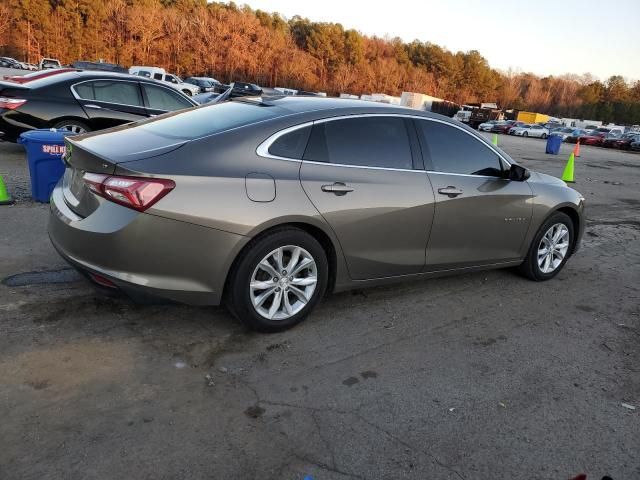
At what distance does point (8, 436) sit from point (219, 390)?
1026mm

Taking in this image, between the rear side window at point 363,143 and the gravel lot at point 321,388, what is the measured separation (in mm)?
1203

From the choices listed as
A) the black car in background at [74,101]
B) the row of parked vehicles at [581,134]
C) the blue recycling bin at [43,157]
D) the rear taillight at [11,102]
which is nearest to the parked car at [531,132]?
the row of parked vehicles at [581,134]

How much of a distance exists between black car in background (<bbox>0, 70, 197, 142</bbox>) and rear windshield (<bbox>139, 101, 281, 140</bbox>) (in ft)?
16.4

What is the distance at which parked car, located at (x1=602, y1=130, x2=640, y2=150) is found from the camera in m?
42.0

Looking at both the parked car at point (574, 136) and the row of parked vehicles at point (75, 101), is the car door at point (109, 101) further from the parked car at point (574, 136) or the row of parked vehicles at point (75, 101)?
the parked car at point (574, 136)

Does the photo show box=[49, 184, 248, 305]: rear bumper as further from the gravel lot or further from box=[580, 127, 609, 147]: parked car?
box=[580, 127, 609, 147]: parked car

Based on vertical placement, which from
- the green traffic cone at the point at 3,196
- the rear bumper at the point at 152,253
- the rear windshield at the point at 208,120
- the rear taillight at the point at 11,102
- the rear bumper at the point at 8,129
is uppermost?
the rear windshield at the point at 208,120

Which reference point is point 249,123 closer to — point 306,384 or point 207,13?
point 306,384

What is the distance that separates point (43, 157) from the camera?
19.8 feet

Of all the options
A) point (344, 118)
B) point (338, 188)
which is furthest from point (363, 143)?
point (338, 188)

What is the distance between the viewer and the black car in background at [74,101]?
26.7 feet

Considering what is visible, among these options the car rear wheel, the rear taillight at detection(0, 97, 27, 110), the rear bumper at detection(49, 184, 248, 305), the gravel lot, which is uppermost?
the rear taillight at detection(0, 97, 27, 110)

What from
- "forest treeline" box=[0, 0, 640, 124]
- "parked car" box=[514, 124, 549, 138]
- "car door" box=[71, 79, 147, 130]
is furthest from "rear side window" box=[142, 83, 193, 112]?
"forest treeline" box=[0, 0, 640, 124]

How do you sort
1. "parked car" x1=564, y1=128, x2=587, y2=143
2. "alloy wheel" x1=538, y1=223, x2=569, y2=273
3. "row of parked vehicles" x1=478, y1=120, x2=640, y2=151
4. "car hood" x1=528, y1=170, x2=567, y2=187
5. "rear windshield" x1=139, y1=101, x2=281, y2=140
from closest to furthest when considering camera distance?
"rear windshield" x1=139, y1=101, x2=281, y2=140
"car hood" x1=528, y1=170, x2=567, y2=187
"alloy wheel" x1=538, y1=223, x2=569, y2=273
"row of parked vehicles" x1=478, y1=120, x2=640, y2=151
"parked car" x1=564, y1=128, x2=587, y2=143
